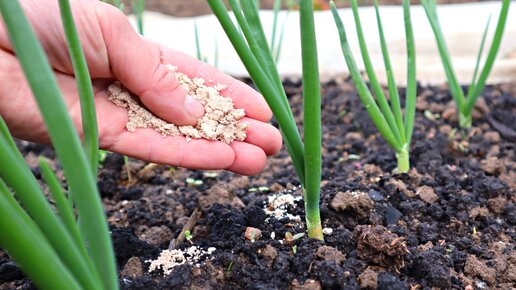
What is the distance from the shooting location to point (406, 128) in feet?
5.47

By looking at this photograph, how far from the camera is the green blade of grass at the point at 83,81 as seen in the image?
85cm

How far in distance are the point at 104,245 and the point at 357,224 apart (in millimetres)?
687

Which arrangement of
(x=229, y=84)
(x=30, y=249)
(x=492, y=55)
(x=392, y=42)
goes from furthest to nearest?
1. (x=392, y=42)
2. (x=492, y=55)
3. (x=229, y=84)
4. (x=30, y=249)

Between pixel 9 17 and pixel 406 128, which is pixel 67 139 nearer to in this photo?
pixel 9 17

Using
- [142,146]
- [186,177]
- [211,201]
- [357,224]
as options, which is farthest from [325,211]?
[186,177]

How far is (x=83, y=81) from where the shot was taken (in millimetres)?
930

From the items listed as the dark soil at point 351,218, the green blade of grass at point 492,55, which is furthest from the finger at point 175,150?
the green blade of grass at point 492,55

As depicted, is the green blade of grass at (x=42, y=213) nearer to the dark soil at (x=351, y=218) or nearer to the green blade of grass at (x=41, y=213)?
the green blade of grass at (x=41, y=213)

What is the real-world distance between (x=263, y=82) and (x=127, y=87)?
0.44 meters

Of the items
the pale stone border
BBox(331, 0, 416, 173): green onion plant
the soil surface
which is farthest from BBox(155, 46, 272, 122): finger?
the soil surface

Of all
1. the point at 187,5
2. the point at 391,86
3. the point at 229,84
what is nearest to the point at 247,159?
the point at 229,84

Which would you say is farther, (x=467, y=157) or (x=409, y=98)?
(x=467, y=157)

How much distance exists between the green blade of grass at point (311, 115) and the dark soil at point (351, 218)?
0.06 metres

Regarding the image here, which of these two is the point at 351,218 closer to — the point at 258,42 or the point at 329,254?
the point at 329,254
